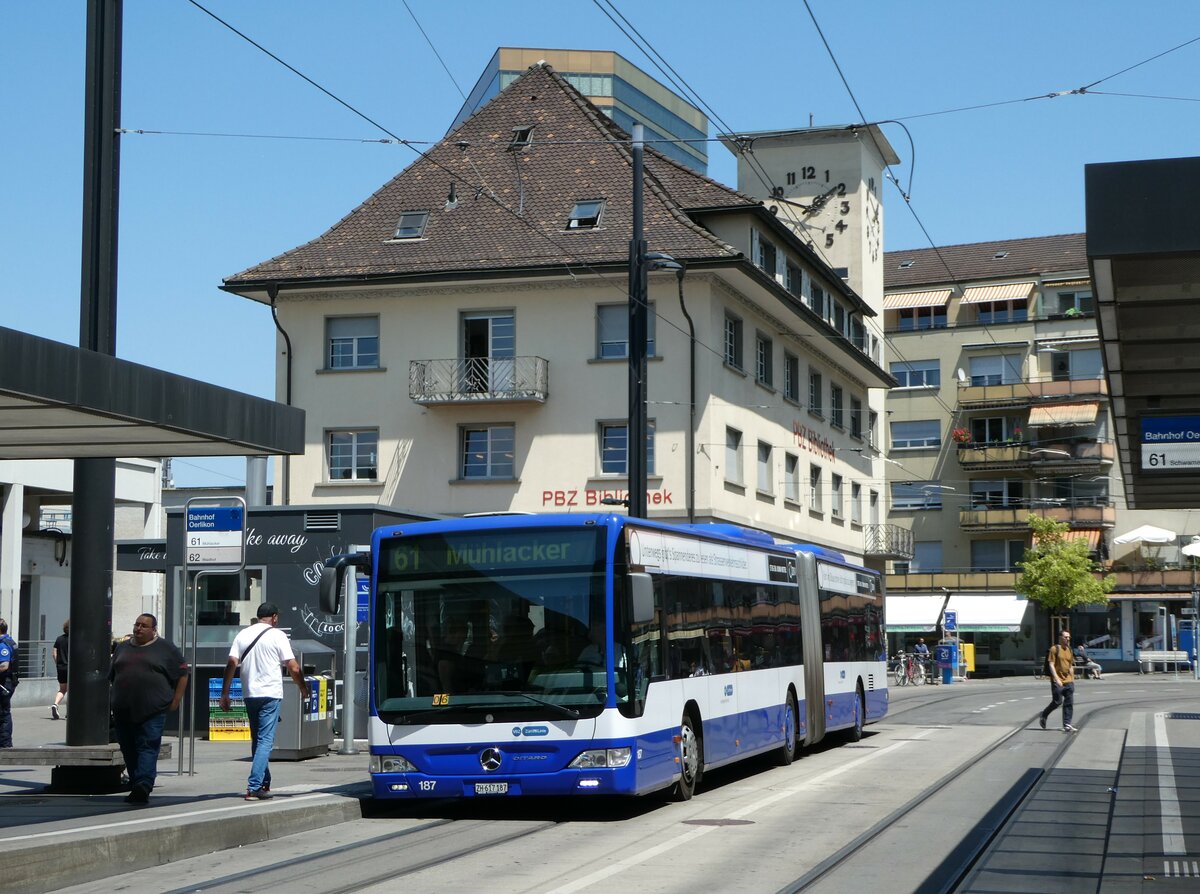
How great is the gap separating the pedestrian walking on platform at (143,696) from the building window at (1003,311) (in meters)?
70.3

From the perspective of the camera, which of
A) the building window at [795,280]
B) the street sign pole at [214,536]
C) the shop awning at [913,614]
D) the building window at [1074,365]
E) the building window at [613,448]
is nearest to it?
the street sign pole at [214,536]

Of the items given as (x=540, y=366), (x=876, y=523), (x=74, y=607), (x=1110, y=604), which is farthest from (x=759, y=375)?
(x=1110, y=604)

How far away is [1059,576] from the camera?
231ft

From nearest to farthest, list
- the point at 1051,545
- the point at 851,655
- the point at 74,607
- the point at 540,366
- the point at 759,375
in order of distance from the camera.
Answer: the point at 74,607, the point at 851,655, the point at 540,366, the point at 759,375, the point at 1051,545

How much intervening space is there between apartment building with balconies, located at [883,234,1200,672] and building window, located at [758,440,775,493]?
100 feet

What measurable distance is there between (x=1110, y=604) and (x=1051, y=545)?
6.89 meters

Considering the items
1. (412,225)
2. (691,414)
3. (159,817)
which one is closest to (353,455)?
(412,225)

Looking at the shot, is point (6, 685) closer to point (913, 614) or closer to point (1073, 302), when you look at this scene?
point (913, 614)

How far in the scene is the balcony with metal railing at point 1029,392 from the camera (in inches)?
3051

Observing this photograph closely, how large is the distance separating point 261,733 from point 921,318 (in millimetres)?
70748

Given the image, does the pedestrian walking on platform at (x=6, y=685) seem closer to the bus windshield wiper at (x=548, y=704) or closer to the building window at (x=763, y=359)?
the bus windshield wiper at (x=548, y=704)

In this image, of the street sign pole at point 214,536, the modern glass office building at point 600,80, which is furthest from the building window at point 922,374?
the street sign pole at point 214,536

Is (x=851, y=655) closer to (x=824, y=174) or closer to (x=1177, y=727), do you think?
(x=1177, y=727)

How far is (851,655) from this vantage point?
1044 inches
